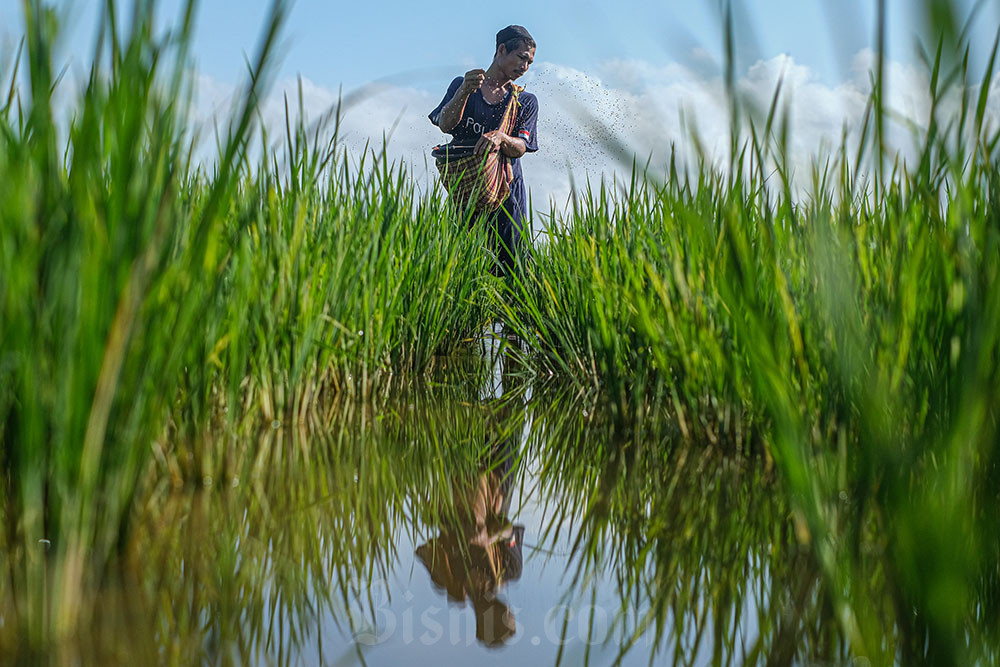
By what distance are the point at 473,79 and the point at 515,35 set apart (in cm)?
37

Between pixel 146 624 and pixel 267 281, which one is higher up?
pixel 267 281

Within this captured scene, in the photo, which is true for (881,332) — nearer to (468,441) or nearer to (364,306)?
(468,441)

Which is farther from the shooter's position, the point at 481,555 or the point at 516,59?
the point at 516,59

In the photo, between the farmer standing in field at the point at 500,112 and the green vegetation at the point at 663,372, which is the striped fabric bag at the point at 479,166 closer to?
the farmer standing in field at the point at 500,112

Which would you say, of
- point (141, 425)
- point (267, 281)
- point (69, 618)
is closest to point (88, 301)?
point (141, 425)

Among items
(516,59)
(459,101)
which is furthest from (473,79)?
(516,59)

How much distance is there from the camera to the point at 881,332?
90 cm

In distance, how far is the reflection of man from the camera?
737mm

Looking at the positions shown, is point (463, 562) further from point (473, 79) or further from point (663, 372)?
point (473, 79)

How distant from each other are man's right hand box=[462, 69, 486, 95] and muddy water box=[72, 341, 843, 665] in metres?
2.27

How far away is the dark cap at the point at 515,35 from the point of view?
344 cm

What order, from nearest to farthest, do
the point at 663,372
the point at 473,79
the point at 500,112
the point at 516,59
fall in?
1. the point at 663,372
2. the point at 473,79
3. the point at 516,59
4. the point at 500,112

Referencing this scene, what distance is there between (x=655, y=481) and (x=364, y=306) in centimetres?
90

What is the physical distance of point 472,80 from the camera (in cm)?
327
